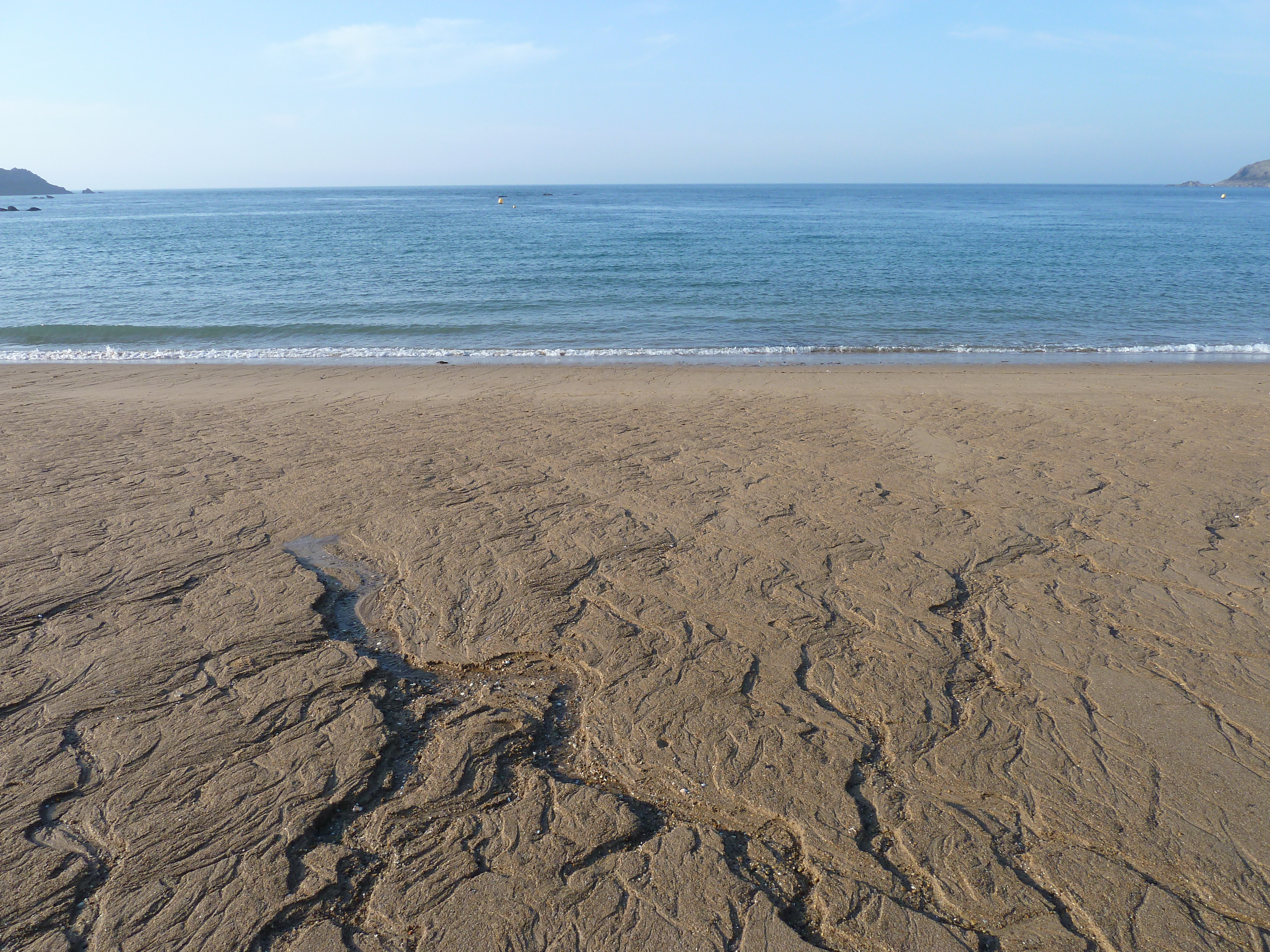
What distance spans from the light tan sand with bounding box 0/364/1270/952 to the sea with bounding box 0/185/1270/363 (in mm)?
8041

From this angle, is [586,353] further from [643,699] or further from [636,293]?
[643,699]

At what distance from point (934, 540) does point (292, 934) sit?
4942 mm

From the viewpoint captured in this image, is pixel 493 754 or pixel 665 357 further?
pixel 665 357

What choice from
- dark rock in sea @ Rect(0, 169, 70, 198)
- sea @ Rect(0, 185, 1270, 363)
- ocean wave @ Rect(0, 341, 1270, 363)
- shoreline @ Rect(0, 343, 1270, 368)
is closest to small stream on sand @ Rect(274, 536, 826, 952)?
shoreline @ Rect(0, 343, 1270, 368)

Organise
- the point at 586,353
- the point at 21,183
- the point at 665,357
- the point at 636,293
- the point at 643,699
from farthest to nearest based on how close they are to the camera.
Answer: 1. the point at 21,183
2. the point at 636,293
3. the point at 586,353
4. the point at 665,357
5. the point at 643,699

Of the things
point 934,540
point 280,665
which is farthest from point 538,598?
point 934,540

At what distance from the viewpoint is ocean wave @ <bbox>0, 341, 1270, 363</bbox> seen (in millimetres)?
14672

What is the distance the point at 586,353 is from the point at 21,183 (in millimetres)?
232980

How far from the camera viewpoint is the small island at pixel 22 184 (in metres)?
169

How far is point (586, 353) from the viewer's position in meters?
15.1

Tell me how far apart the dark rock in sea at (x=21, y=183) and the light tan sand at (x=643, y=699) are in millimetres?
209954

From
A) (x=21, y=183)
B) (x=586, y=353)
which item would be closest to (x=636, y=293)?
(x=586, y=353)

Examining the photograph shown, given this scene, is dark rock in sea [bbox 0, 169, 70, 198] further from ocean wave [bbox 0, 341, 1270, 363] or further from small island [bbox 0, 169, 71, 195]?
ocean wave [bbox 0, 341, 1270, 363]

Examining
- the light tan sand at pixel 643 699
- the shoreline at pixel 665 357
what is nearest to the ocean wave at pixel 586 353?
the shoreline at pixel 665 357
